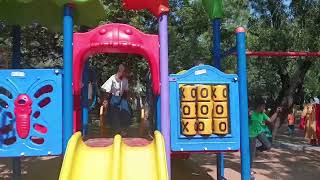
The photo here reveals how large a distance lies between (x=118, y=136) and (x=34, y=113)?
3.48 feet

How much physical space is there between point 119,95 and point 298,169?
3995 millimetres

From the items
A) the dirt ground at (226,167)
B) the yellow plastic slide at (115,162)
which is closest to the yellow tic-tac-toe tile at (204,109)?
the yellow plastic slide at (115,162)

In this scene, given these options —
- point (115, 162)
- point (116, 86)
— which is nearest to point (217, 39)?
point (116, 86)

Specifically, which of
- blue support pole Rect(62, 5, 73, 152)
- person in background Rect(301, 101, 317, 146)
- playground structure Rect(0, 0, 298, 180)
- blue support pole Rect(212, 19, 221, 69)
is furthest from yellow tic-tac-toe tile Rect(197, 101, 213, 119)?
person in background Rect(301, 101, 317, 146)

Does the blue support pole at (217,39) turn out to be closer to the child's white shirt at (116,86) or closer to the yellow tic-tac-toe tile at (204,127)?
the yellow tic-tac-toe tile at (204,127)

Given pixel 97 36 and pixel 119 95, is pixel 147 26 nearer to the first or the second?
pixel 119 95

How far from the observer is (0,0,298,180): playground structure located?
4988 mm

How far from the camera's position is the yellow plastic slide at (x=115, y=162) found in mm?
4676

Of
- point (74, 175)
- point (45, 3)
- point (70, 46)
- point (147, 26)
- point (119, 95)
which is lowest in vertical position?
point (74, 175)

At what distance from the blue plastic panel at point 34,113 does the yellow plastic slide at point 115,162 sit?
0.48m

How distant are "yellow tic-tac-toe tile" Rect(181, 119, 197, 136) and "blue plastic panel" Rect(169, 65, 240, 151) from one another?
0.14ft

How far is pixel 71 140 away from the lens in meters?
5.00

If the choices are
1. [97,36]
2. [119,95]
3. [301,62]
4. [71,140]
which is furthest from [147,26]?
[71,140]

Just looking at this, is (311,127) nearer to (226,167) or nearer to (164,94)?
(226,167)
